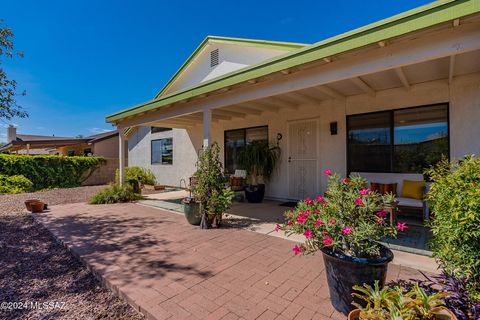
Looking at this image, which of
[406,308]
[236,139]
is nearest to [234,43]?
[236,139]

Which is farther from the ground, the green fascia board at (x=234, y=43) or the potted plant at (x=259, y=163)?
the green fascia board at (x=234, y=43)

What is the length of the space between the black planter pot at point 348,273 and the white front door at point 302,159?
4.83m

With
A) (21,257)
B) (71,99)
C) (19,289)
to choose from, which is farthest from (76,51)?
(19,289)

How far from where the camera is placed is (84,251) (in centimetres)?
378

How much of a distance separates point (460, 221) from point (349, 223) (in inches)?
29.2

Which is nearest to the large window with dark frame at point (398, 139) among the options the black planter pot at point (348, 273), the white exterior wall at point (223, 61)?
the white exterior wall at point (223, 61)

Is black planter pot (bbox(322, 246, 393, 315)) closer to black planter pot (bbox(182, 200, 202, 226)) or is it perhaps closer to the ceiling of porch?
black planter pot (bbox(182, 200, 202, 226))

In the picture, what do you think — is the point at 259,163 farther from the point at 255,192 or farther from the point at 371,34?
the point at 371,34

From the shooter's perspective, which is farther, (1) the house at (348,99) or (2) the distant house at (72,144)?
(2) the distant house at (72,144)

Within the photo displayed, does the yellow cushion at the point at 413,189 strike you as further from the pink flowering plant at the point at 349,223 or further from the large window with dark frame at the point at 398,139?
the pink flowering plant at the point at 349,223

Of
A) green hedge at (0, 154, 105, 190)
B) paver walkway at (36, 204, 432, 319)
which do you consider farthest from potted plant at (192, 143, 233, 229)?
green hedge at (0, 154, 105, 190)

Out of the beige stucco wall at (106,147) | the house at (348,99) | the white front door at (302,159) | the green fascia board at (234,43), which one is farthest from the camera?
the beige stucco wall at (106,147)

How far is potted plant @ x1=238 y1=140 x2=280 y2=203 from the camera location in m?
7.36

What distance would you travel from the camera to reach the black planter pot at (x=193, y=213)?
4.92m
